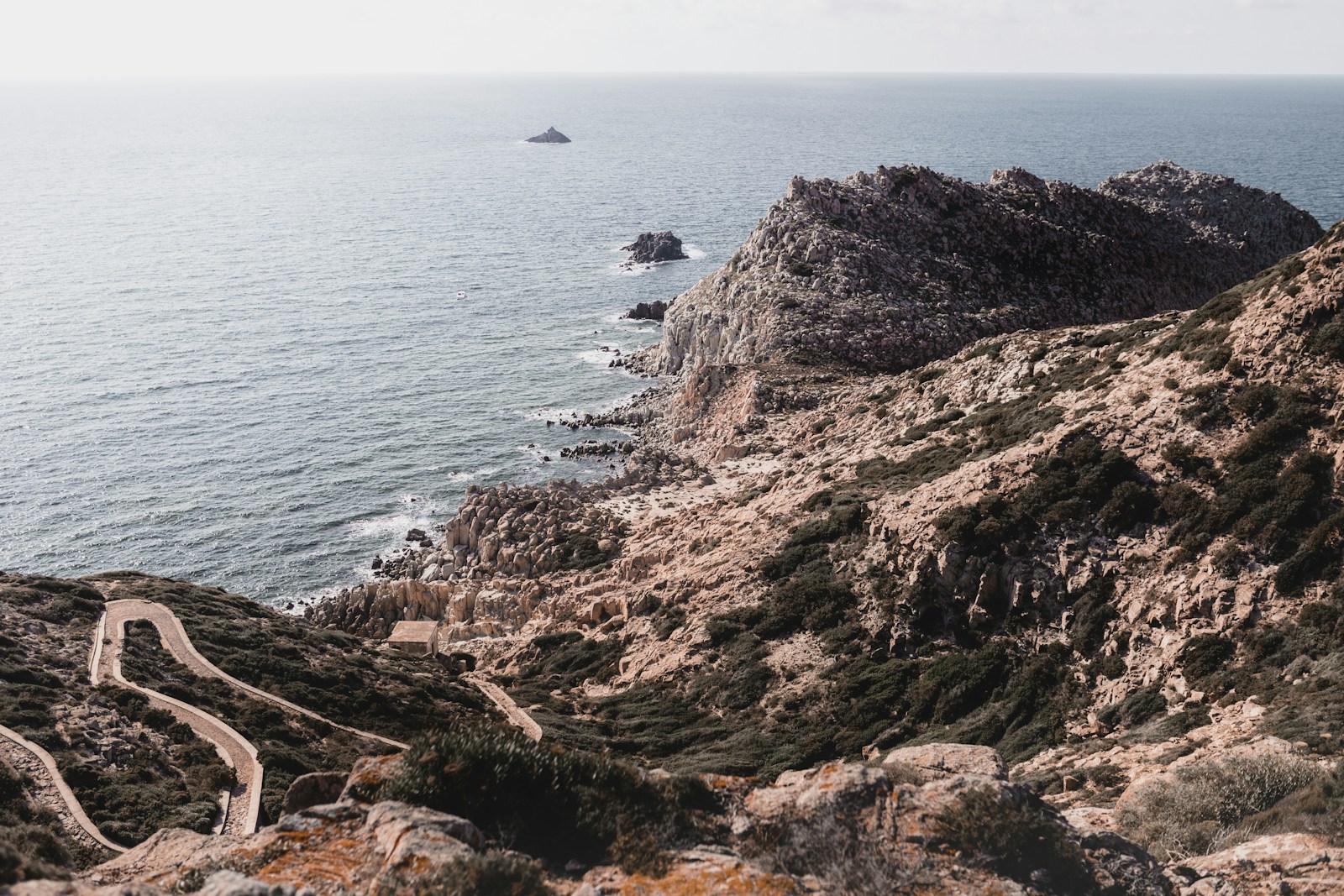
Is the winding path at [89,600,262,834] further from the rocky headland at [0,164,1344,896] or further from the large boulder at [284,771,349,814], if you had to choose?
the large boulder at [284,771,349,814]

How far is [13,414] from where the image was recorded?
289ft

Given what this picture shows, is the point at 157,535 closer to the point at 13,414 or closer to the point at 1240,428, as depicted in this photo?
the point at 13,414

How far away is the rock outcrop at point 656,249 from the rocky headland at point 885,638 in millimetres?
71955

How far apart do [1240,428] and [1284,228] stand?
98.3 meters

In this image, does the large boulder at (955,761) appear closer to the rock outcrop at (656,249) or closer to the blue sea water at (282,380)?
the blue sea water at (282,380)

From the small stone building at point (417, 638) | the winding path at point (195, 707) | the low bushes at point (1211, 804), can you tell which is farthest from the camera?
the small stone building at point (417, 638)

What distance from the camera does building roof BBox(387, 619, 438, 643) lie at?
156 feet

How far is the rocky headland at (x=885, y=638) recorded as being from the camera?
42.2 feet

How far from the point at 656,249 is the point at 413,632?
4342 inches

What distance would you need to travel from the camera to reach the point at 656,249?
491 feet

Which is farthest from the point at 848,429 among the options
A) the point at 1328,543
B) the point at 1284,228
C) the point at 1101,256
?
the point at 1284,228

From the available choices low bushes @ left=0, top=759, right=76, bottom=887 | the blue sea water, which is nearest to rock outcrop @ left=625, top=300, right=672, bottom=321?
the blue sea water

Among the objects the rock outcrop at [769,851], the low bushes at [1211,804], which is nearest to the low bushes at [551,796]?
the rock outcrop at [769,851]

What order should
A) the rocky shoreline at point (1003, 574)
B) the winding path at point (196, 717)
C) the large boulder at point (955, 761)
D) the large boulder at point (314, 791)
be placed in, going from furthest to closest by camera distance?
1. the winding path at point (196, 717)
2. the rocky shoreline at point (1003, 574)
3. the large boulder at point (955, 761)
4. the large boulder at point (314, 791)
